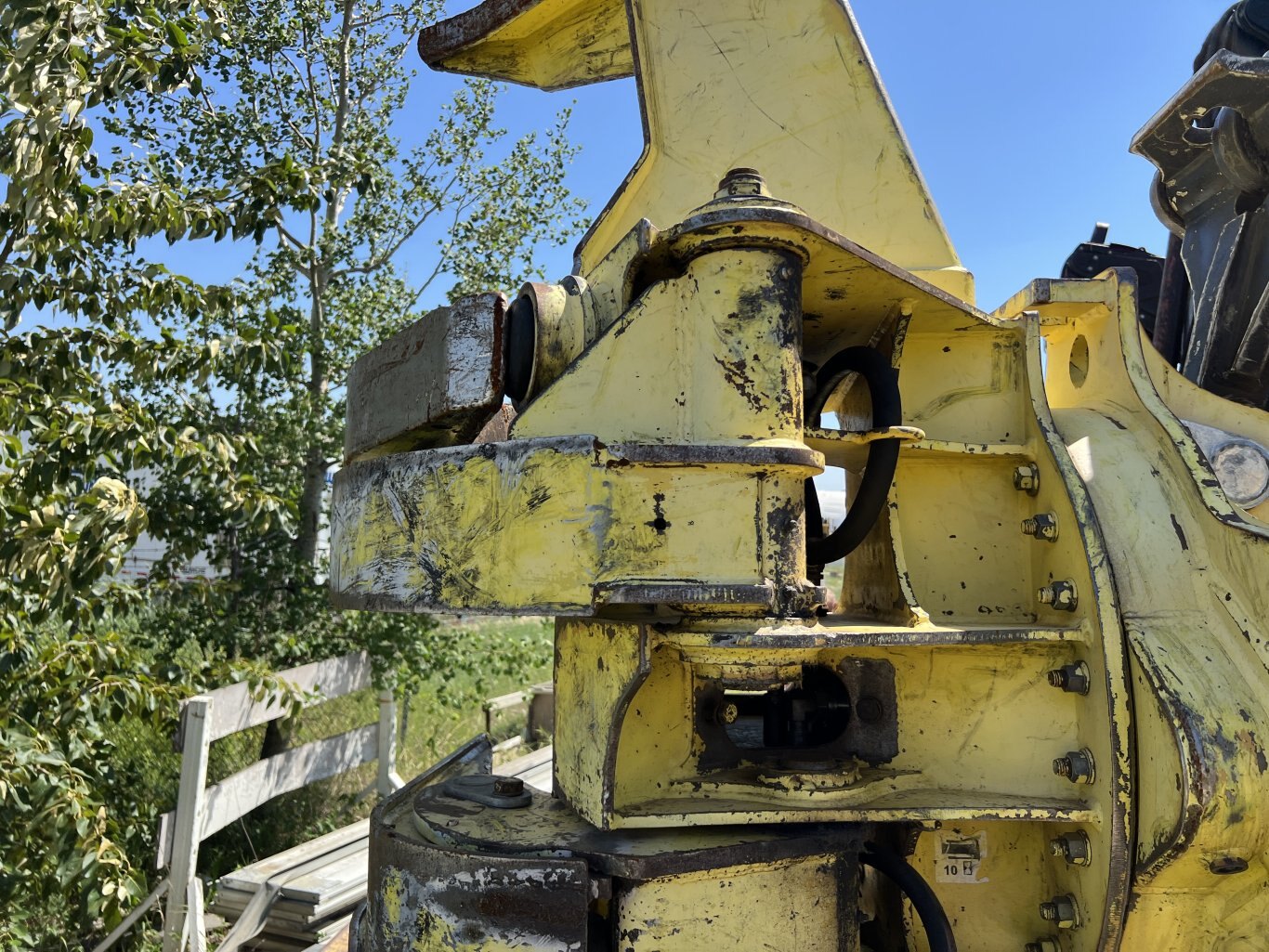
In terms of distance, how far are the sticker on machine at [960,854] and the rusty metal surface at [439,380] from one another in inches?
49.2

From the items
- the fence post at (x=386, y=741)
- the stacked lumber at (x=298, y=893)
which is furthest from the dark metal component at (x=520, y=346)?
the fence post at (x=386, y=741)

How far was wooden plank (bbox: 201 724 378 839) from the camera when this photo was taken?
461 cm

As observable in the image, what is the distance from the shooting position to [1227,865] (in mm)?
1583

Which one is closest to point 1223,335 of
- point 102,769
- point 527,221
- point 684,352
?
point 684,352

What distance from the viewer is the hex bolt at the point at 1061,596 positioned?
1.81 m

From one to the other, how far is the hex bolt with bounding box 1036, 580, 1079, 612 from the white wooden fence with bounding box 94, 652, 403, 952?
3.59 metres

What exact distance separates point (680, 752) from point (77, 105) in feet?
7.98

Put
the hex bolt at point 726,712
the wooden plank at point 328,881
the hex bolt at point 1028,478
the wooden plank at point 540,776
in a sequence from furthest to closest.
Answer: the wooden plank at point 540,776 < the wooden plank at point 328,881 < the hex bolt at point 1028,478 < the hex bolt at point 726,712

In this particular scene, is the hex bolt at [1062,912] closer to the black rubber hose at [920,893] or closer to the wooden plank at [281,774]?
the black rubber hose at [920,893]

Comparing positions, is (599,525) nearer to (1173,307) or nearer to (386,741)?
(1173,307)

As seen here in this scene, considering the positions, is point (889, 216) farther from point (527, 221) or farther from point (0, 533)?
point (527, 221)

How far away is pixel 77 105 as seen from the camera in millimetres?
2689

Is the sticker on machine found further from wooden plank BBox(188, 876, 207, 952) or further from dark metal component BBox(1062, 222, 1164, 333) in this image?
wooden plank BBox(188, 876, 207, 952)

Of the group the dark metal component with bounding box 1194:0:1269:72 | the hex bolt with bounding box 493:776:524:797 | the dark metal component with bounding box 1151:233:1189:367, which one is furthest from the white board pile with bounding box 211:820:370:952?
the dark metal component with bounding box 1194:0:1269:72
